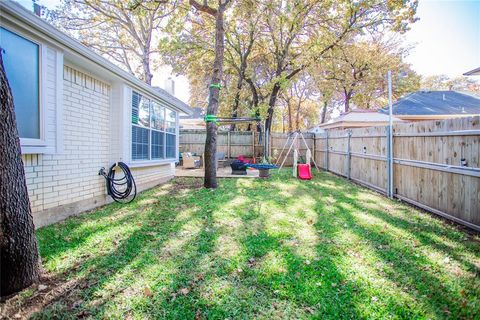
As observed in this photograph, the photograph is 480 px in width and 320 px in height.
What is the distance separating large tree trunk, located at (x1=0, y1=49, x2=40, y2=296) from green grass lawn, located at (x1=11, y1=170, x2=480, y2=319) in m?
0.21

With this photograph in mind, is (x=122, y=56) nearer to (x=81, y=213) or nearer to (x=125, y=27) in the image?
(x=125, y=27)

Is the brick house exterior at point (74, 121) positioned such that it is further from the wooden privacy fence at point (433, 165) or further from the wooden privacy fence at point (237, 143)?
the wooden privacy fence at point (237, 143)

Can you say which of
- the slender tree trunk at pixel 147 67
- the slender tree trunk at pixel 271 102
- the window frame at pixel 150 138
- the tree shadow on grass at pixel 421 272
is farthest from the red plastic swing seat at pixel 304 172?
the slender tree trunk at pixel 147 67

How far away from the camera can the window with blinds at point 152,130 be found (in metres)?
6.38

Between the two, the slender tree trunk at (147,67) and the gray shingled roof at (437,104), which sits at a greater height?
the slender tree trunk at (147,67)

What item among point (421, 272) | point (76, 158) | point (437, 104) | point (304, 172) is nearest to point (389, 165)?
point (304, 172)

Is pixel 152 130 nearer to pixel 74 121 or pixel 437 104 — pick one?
pixel 74 121

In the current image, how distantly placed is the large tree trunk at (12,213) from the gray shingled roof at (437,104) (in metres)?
15.4

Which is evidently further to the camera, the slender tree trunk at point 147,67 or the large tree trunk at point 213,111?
the slender tree trunk at point 147,67

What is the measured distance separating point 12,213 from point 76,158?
2776 millimetres

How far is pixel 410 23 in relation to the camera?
1103cm

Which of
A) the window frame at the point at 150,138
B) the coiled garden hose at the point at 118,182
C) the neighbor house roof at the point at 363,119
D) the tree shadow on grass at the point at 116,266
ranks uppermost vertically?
the neighbor house roof at the point at 363,119

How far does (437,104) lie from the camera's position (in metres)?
14.1

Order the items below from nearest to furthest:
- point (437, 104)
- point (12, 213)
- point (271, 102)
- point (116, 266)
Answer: point (12, 213) → point (116, 266) → point (437, 104) → point (271, 102)
